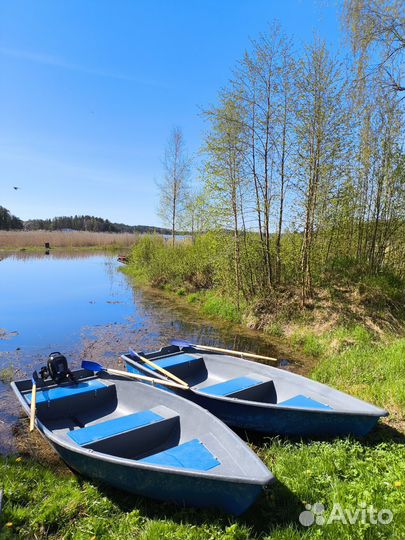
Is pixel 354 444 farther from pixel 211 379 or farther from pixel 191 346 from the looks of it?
pixel 191 346

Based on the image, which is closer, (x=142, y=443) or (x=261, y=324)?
(x=142, y=443)

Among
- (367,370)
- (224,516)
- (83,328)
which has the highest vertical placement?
(367,370)

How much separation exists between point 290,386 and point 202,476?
94.7 inches

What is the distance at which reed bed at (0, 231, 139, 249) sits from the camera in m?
38.2

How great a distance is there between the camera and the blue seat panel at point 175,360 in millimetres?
5449

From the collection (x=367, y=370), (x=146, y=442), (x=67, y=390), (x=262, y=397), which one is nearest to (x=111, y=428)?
(x=146, y=442)

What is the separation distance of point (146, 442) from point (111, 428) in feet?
1.24

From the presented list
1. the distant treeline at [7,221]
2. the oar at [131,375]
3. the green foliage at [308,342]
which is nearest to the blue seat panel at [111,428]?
the oar at [131,375]

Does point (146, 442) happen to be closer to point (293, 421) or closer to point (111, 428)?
point (111, 428)

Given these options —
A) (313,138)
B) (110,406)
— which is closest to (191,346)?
(110,406)

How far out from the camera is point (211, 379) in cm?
559

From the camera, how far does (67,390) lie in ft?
14.9

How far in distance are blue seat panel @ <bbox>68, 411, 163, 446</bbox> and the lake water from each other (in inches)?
42.4
